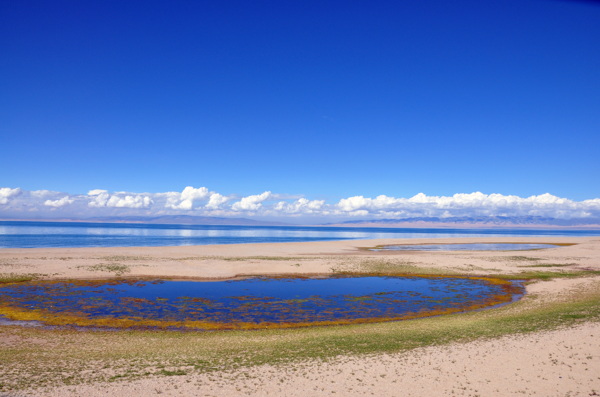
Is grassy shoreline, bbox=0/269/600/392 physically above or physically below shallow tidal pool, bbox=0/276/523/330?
above

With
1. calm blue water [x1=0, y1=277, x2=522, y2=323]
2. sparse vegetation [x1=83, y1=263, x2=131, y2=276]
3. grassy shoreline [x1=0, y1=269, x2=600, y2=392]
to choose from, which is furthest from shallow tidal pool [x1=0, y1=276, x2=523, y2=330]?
sparse vegetation [x1=83, y1=263, x2=131, y2=276]

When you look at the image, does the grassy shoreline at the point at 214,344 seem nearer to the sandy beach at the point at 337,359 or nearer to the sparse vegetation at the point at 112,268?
the sandy beach at the point at 337,359

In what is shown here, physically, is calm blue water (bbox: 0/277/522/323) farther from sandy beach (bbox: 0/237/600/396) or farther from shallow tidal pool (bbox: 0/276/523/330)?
sandy beach (bbox: 0/237/600/396)

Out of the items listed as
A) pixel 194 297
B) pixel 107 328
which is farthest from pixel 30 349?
pixel 194 297

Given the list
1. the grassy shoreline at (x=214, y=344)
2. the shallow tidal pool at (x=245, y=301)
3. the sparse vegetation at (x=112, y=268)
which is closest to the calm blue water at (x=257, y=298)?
the shallow tidal pool at (x=245, y=301)

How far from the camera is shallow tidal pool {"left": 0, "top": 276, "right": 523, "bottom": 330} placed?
89.4 feet

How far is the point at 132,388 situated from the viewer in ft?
44.5

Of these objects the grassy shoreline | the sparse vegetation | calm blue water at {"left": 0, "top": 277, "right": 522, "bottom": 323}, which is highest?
the grassy shoreline

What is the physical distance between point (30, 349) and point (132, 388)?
8958 mm

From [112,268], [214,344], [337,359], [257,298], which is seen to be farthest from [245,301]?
[112,268]

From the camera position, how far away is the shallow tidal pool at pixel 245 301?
89.4 feet

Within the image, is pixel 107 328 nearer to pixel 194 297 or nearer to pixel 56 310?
pixel 56 310

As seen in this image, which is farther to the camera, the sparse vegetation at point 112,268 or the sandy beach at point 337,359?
the sparse vegetation at point 112,268

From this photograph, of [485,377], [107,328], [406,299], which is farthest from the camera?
[406,299]
